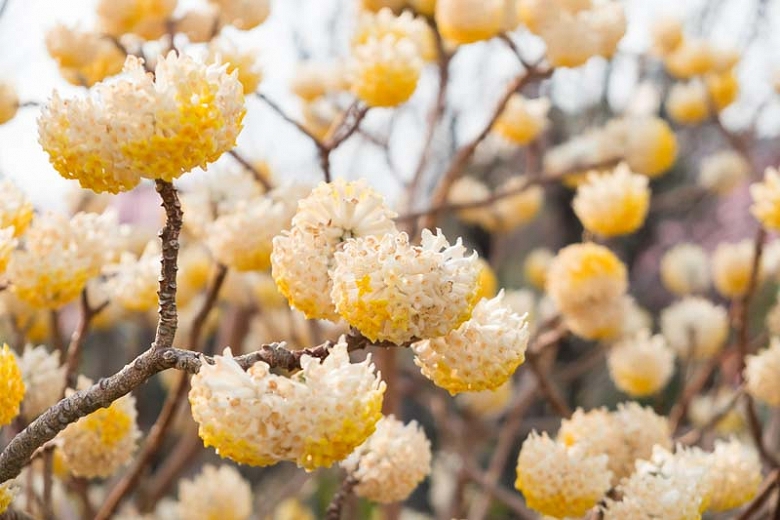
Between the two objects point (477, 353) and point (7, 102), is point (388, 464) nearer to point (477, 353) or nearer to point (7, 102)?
point (477, 353)

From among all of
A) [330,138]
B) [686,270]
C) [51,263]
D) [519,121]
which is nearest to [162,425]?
[51,263]

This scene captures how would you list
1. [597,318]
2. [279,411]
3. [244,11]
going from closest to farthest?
[279,411]
[244,11]
[597,318]

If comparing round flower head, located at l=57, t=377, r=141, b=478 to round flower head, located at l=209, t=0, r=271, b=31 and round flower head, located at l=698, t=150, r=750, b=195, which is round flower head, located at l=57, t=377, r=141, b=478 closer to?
round flower head, located at l=209, t=0, r=271, b=31

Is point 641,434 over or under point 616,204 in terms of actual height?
under

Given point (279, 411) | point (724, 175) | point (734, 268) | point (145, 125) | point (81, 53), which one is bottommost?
point (279, 411)

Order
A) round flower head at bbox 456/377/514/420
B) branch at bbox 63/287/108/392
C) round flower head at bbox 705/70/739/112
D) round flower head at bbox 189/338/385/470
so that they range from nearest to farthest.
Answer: round flower head at bbox 189/338/385/470 < branch at bbox 63/287/108/392 < round flower head at bbox 705/70/739/112 < round flower head at bbox 456/377/514/420

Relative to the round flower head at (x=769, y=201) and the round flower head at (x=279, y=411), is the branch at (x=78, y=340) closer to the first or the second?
the round flower head at (x=279, y=411)

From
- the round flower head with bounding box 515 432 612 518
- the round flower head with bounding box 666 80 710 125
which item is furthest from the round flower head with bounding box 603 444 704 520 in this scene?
the round flower head with bounding box 666 80 710 125
